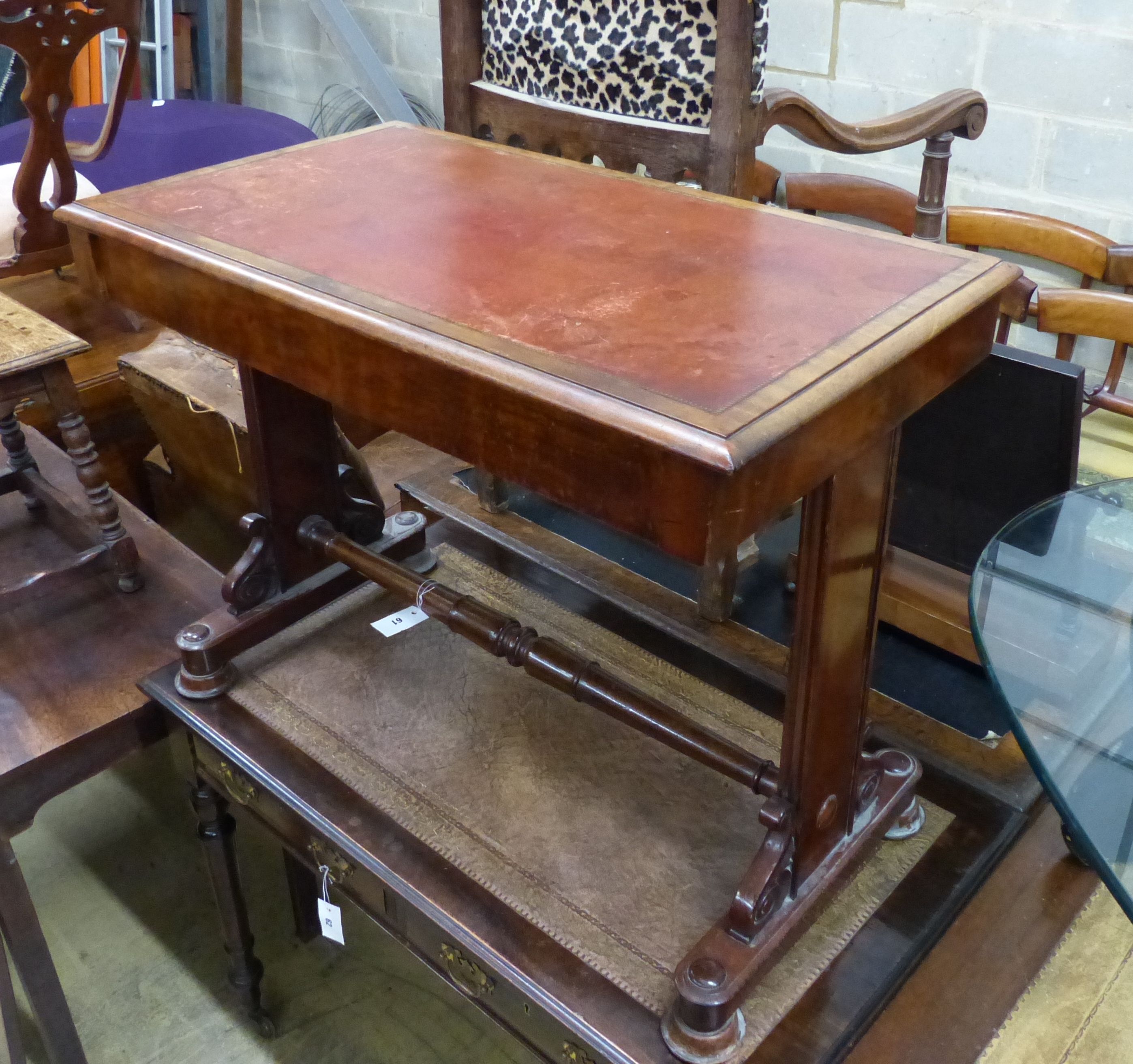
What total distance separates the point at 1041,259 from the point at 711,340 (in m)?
→ 1.84

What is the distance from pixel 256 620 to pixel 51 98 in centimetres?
142

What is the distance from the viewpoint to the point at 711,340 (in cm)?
78

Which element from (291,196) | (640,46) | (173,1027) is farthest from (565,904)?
(640,46)

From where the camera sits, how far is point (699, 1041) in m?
0.89

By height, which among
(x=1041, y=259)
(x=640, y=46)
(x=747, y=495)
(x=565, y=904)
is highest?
(x=640, y=46)

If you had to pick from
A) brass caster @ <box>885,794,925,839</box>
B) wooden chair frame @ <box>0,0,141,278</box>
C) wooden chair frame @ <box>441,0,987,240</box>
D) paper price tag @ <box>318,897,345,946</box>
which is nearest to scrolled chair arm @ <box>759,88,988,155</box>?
wooden chair frame @ <box>441,0,987,240</box>

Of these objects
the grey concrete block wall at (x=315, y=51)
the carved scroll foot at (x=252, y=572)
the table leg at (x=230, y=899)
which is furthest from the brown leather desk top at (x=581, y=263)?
the grey concrete block wall at (x=315, y=51)

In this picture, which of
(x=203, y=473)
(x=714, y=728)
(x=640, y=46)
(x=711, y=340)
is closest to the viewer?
(x=711, y=340)

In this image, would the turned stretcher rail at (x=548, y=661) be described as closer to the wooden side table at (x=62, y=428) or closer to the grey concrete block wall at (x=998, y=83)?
the wooden side table at (x=62, y=428)

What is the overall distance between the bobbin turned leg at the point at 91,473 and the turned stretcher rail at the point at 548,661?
344 mm

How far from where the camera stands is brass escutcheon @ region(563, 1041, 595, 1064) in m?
0.93

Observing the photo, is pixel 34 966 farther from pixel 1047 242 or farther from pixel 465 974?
pixel 1047 242

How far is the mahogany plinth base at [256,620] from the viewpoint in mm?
1299

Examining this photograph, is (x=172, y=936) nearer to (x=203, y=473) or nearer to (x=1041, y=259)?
(x=203, y=473)
